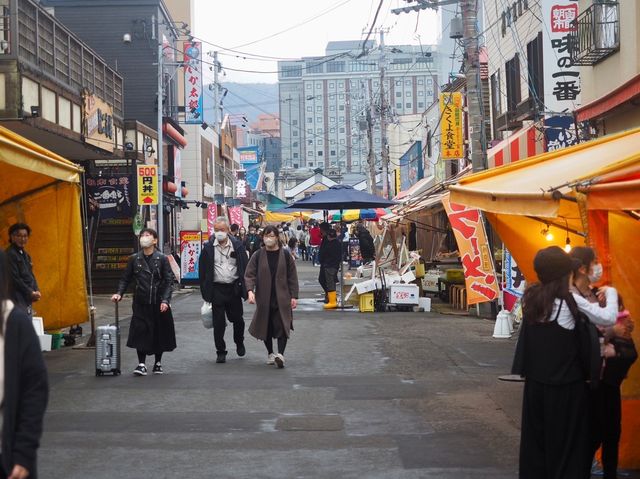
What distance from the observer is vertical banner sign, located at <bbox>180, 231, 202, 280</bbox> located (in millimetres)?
27172

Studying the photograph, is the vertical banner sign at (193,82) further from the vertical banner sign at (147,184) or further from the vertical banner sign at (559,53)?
the vertical banner sign at (559,53)

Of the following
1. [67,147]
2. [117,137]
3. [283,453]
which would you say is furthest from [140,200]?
[283,453]

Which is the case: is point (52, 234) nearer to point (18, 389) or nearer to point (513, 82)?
point (18, 389)

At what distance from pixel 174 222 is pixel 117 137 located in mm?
16695

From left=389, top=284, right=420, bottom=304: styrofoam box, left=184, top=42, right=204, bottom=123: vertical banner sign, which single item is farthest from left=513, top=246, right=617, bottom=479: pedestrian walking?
left=184, top=42, right=204, bottom=123: vertical banner sign

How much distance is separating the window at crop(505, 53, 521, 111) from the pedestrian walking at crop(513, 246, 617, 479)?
1981cm

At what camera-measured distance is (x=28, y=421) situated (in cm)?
373

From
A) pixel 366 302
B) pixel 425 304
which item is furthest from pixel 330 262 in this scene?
pixel 425 304

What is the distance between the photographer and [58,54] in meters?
18.6

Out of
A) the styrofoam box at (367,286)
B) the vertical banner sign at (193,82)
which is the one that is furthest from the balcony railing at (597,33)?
the vertical banner sign at (193,82)

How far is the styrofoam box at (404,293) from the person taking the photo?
807 inches

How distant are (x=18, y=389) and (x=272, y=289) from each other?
8.39 metres

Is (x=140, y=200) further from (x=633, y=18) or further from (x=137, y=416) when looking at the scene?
(x=137, y=416)

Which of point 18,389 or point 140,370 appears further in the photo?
point 140,370
